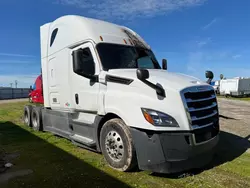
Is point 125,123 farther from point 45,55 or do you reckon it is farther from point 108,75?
point 45,55

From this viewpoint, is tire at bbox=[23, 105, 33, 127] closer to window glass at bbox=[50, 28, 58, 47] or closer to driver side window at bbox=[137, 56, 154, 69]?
window glass at bbox=[50, 28, 58, 47]

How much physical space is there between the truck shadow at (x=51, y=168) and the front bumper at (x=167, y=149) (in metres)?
0.66

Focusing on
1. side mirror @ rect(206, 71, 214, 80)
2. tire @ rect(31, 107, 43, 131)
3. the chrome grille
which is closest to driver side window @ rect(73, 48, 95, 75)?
the chrome grille

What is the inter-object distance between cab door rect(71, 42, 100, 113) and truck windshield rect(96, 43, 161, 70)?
215 mm

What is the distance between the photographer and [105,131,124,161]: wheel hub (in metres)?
4.51

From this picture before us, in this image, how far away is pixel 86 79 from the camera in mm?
Result: 5492

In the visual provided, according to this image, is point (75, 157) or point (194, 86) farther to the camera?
point (75, 157)

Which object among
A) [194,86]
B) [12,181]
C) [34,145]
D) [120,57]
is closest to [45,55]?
[34,145]

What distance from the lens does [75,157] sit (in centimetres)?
546

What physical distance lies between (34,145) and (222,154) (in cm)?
525

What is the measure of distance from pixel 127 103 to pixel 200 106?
4.66 ft

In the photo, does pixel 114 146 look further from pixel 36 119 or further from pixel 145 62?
pixel 36 119

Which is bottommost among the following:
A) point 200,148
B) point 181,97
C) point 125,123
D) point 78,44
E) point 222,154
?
point 222,154

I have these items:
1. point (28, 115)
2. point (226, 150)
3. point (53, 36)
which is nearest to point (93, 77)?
point (53, 36)
